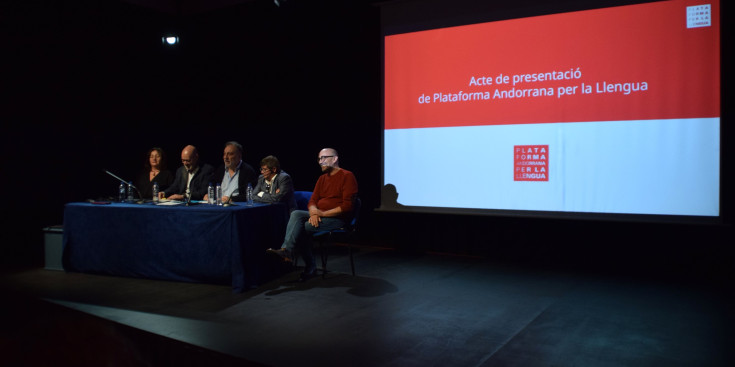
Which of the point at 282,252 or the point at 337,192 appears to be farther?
the point at 337,192

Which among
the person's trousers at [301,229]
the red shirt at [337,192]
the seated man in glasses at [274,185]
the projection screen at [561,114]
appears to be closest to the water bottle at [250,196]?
the seated man in glasses at [274,185]

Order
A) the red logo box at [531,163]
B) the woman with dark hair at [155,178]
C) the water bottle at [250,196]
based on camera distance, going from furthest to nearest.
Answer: the woman with dark hair at [155,178], the red logo box at [531,163], the water bottle at [250,196]

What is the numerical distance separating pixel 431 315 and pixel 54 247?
3.46m

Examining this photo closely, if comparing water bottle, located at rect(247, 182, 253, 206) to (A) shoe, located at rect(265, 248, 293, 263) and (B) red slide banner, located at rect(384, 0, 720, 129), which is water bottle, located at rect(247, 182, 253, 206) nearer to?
(A) shoe, located at rect(265, 248, 293, 263)

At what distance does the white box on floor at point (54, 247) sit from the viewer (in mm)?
4660

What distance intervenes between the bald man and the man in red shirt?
1.16m

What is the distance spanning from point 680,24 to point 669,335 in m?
2.47

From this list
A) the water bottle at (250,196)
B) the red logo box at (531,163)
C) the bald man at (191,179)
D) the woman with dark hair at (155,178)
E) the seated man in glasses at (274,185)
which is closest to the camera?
the water bottle at (250,196)

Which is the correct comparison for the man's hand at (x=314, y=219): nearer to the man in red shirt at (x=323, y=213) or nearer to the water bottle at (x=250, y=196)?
the man in red shirt at (x=323, y=213)

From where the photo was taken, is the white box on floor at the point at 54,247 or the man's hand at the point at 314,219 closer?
the man's hand at the point at 314,219

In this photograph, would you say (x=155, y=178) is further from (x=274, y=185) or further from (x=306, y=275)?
(x=306, y=275)

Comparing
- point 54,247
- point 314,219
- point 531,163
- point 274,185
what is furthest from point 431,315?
point 54,247

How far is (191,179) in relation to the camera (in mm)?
4930

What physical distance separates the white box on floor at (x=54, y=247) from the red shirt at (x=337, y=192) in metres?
2.29
